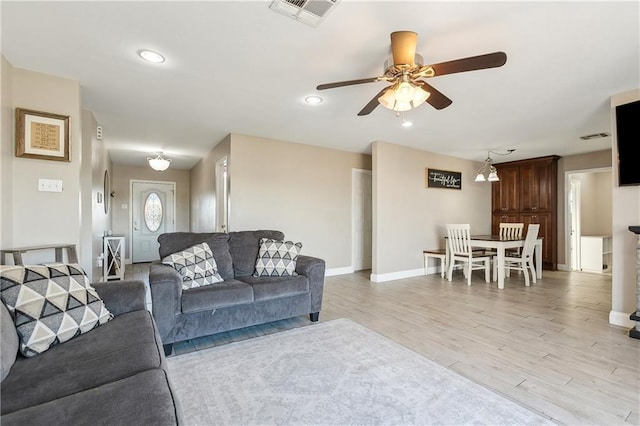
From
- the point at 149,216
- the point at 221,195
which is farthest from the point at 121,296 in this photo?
the point at 149,216

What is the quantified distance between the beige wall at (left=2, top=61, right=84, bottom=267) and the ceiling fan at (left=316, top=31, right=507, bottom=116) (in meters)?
2.58

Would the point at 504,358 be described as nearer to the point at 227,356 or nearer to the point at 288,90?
the point at 227,356

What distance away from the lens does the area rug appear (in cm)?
158

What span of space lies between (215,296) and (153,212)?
6.34 meters

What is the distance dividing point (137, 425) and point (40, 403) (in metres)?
0.45

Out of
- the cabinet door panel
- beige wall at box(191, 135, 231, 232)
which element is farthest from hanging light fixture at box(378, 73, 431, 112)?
the cabinet door panel

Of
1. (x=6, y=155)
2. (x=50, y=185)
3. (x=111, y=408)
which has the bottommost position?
(x=111, y=408)

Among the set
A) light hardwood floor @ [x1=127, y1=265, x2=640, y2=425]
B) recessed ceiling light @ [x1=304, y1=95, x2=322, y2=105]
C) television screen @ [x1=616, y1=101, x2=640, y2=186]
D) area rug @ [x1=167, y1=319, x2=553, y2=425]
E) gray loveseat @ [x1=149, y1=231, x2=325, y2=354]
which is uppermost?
recessed ceiling light @ [x1=304, y1=95, x2=322, y2=105]

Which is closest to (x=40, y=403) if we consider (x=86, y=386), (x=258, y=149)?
(x=86, y=386)

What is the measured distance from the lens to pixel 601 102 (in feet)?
10.5

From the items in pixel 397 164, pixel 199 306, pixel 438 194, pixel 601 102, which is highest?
pixel 601 102

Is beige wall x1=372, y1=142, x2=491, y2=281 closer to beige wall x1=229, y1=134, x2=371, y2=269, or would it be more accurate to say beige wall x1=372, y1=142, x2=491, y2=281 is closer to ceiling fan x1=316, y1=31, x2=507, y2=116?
beige wall x1=229, y1=134, x2=371, y2=269

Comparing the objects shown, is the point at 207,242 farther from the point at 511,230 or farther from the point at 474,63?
the point at 511,230

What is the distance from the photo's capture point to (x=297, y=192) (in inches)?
200
